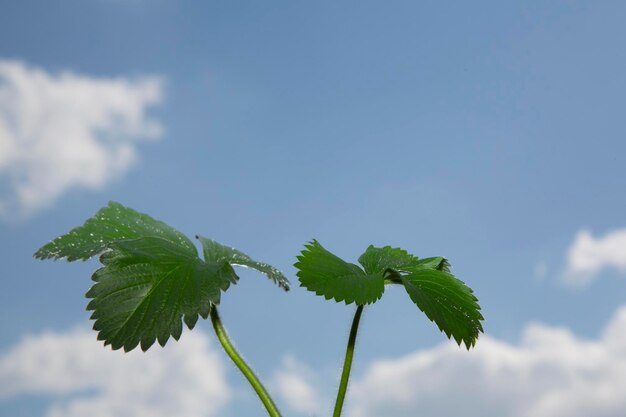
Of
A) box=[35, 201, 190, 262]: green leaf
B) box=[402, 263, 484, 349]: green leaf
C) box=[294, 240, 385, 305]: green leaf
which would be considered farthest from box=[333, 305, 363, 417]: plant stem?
box=[35, 201, 190, 262]: green leaf

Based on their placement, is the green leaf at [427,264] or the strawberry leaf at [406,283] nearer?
the strawberry leaf at [406,283]

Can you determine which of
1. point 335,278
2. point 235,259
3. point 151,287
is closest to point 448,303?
point 335,278

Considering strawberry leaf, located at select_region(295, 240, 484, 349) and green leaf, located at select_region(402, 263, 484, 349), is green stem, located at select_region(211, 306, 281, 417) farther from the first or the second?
green leaf, located at select_region(402, 263, 484, 349)

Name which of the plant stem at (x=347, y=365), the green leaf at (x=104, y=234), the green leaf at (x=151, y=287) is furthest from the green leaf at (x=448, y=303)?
the green leaf at (x=104, y=234)

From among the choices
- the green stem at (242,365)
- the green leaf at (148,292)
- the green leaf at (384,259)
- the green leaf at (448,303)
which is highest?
the green leaf at (384,259)

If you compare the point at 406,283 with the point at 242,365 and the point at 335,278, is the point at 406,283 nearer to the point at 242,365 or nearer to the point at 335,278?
the point at 335,278

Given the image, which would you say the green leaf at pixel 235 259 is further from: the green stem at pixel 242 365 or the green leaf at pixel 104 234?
the green stem at pixel 242 365

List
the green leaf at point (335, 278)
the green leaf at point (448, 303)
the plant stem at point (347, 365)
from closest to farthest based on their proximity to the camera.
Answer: the plant stem at point (347, 365)
the green leaf at point (335, 278)
the green leaf at point (448, 303)
